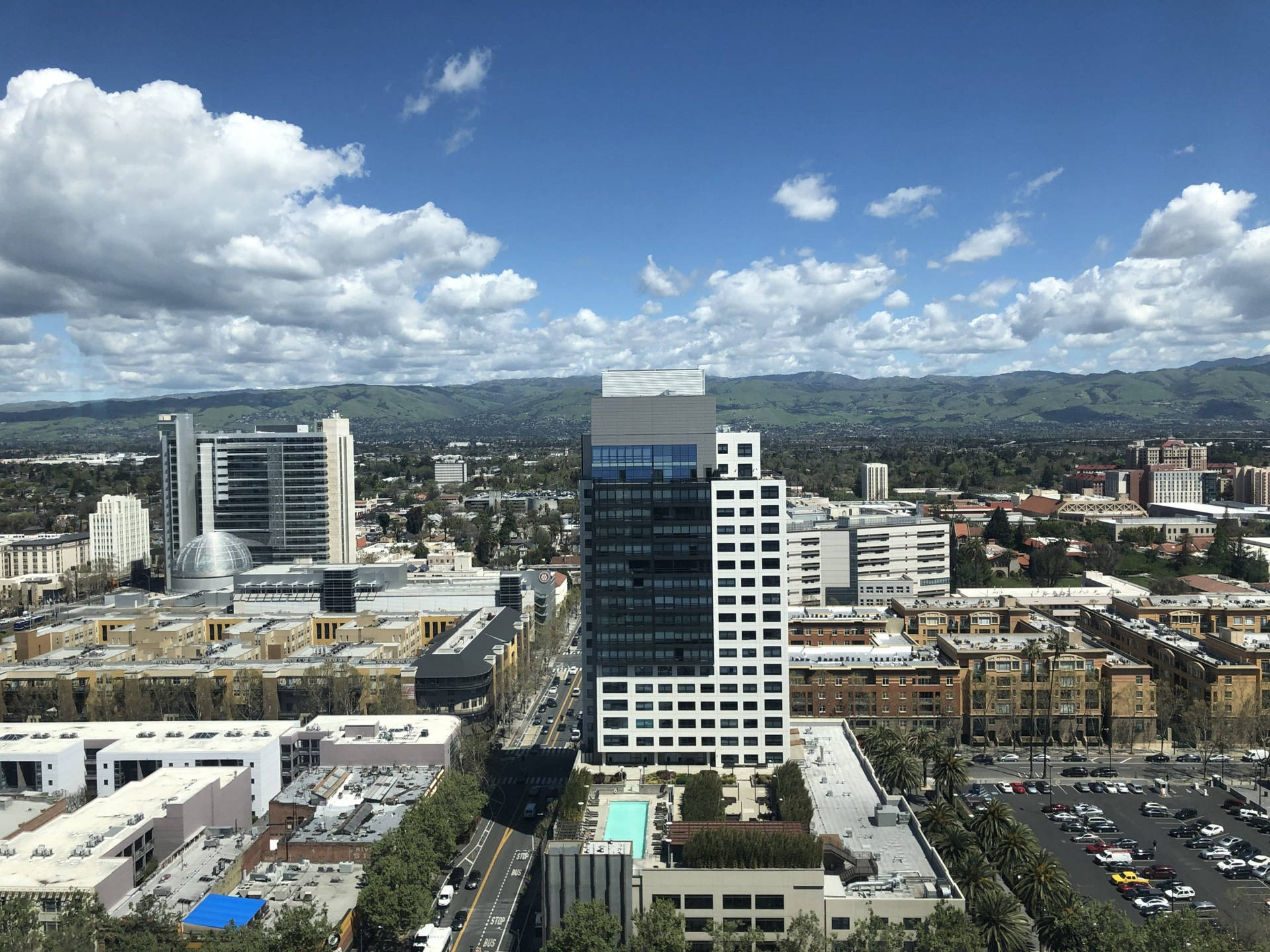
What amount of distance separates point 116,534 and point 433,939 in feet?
310

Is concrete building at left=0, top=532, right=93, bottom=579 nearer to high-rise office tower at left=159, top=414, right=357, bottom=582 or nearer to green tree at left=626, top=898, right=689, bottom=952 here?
high-rise office tower at left=159, top=414, right=357, bottom=582

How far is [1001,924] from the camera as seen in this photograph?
1206 inches

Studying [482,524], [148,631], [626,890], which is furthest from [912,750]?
[482,524]

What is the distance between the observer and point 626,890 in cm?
3195

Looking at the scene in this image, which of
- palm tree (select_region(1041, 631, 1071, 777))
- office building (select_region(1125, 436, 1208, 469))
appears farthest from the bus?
office building (select_region(1125, 436, 1208, 469))

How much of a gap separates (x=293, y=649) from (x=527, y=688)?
18.7 meters

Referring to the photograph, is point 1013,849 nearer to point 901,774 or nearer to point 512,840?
point 901,774

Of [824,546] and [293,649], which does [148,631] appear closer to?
[293,649]

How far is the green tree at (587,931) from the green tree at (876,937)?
7134 millimetres

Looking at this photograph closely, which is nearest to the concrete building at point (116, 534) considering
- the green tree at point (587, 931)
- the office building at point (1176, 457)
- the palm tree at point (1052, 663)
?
the green tree at point (587, 931)

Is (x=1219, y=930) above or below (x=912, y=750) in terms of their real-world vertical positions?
below

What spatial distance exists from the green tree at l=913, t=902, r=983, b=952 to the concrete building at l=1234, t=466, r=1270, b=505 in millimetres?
143573

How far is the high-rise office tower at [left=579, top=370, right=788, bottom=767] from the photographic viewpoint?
42.8 meters

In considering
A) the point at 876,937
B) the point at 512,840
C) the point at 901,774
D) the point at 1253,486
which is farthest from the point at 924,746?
the point at 1253,486
